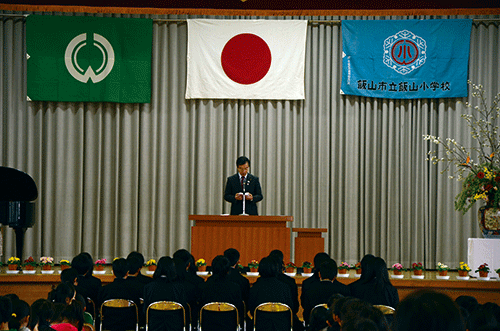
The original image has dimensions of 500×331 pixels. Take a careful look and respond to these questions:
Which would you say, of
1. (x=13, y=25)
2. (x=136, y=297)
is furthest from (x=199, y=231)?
(x=13, y=25)

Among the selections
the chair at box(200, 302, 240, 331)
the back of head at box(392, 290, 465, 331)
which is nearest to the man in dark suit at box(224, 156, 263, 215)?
the chair at box(200, 302, 240, 331)

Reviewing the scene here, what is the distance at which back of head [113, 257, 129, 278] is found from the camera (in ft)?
14.1

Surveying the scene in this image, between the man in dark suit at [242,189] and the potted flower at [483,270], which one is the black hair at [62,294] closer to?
A: the man in dark suit at [242,189]

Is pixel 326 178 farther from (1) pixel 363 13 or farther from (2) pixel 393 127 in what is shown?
(1) pixel 363 13

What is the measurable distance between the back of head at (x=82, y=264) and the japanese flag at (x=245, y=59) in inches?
192

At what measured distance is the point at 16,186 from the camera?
6746 mm

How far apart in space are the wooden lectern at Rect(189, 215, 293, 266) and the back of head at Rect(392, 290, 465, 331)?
5.02 m

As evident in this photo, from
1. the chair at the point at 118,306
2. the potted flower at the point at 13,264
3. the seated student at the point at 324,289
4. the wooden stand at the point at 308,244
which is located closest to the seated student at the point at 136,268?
the chair at the point at 118,306

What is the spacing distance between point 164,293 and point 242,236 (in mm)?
2211

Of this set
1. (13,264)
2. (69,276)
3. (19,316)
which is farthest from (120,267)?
(13,264)

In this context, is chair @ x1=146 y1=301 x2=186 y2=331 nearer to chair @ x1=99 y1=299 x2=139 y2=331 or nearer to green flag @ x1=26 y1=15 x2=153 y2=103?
chair @ x1=99 y1=299 x2=139 y2=331

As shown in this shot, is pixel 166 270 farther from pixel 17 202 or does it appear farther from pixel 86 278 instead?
pixel 17 202

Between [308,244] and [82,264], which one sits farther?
[308,244]

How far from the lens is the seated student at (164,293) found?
403cm
